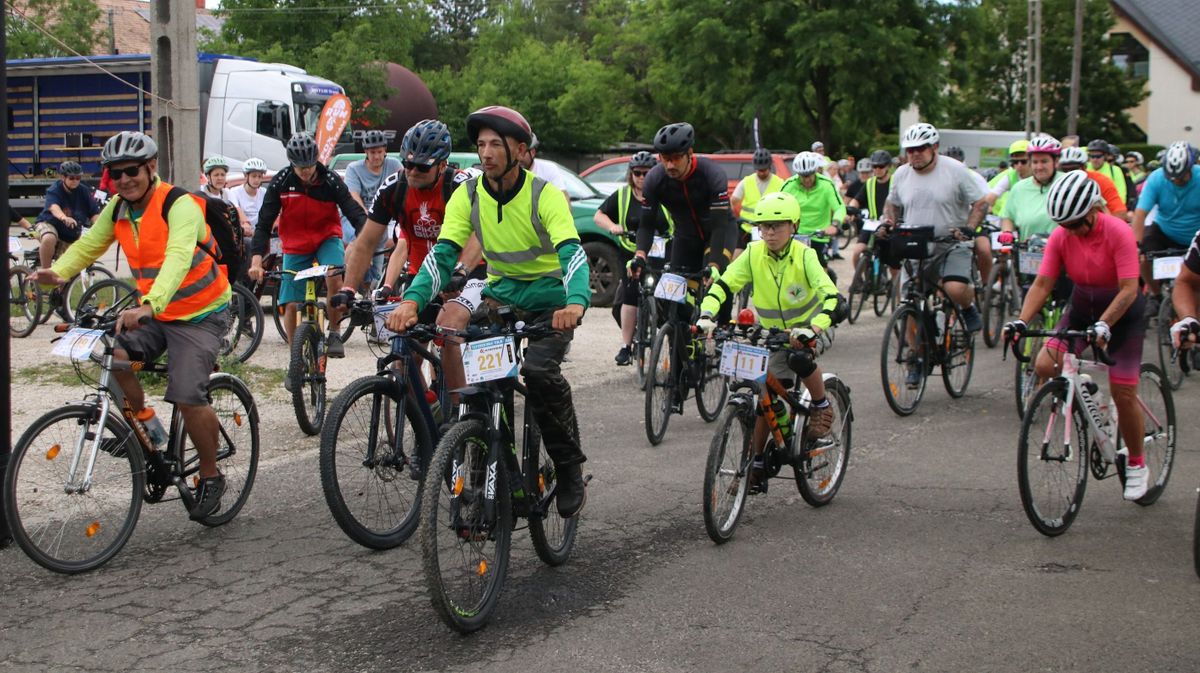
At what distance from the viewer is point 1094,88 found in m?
57.9

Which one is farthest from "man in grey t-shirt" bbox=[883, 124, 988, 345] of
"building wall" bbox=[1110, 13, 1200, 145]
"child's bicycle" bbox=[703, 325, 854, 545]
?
"building wall" bbox=[1110, 13, 1200, 145]

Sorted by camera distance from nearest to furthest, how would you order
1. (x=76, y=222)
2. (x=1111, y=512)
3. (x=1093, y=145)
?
1. (x=1111, y=512)
2. (x=76, y=222)
3. (x=1093, y=145)

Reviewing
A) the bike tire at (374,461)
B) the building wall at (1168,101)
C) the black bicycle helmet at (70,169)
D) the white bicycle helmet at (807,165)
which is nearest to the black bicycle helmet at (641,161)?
the white bicycle helmet at (807,165)

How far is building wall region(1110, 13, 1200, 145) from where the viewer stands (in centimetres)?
5922

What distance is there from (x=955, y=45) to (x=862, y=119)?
4745 millimetres

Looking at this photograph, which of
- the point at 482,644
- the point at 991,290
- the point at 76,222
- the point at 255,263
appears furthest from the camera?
the point at 76,222

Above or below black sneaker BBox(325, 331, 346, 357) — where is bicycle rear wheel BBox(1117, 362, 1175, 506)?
below

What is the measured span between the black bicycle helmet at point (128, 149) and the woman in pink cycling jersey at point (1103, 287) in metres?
4.27

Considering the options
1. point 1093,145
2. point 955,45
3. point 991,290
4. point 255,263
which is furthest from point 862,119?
point 255,263

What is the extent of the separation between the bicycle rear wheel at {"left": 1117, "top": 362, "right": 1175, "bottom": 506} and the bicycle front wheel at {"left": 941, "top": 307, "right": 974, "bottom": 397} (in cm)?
292

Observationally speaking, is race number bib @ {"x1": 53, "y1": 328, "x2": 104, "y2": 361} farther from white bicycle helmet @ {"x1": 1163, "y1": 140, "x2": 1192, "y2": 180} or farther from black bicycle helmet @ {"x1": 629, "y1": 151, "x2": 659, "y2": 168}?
white bicycle helmet @ {"x1": 1163, "y1": 140, "x2": 1192, "y2": 180}

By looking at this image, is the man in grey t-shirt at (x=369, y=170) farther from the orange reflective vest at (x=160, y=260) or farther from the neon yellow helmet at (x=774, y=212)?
the neon yellow helmet at (x=774, y=212)

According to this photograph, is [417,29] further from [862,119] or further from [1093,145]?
[1093,145]

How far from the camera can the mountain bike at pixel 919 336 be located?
31.6ft
